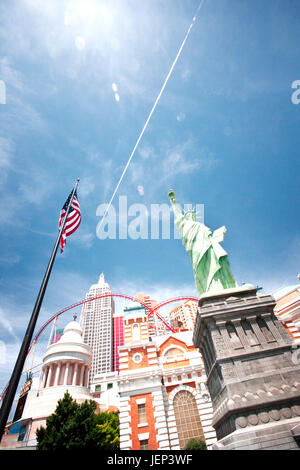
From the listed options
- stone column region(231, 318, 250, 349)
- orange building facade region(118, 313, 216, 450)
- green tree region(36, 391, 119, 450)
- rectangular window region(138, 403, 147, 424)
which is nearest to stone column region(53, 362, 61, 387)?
orange building facade region(118, 313, 216, 450)

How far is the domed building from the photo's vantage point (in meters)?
25.5

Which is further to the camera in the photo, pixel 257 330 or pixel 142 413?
pixel 142 413

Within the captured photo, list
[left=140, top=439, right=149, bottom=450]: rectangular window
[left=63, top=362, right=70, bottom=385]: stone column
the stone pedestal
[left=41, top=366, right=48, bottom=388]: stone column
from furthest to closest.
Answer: [left=41, top=366, right=48, bottom=388]: stone column, [left=63, top=362, right=70, bottom=385]: stone column, [left=140, top=439, right=149, bottom=450]: rectangular window, the stone pedestal

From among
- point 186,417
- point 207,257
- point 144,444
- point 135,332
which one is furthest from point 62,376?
point 207,257

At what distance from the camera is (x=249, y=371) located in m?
12.5

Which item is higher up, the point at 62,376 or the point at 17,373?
the point at 62,376

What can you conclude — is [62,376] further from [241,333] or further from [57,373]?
[241,333]

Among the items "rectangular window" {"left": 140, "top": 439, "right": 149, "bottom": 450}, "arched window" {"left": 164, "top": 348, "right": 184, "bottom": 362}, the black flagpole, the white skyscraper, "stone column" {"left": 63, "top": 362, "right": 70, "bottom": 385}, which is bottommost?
the black flagpole

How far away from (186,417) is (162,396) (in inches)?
104

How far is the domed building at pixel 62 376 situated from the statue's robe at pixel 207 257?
21.2 m

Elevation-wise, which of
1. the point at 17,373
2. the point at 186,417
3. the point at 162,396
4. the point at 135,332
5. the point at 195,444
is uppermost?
the point at 135,332

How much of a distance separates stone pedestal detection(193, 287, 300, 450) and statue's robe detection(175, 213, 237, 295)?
5.31 feet

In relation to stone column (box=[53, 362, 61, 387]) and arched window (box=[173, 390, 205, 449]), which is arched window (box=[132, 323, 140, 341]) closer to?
arched window (box=[173, 390, 205, 449])
